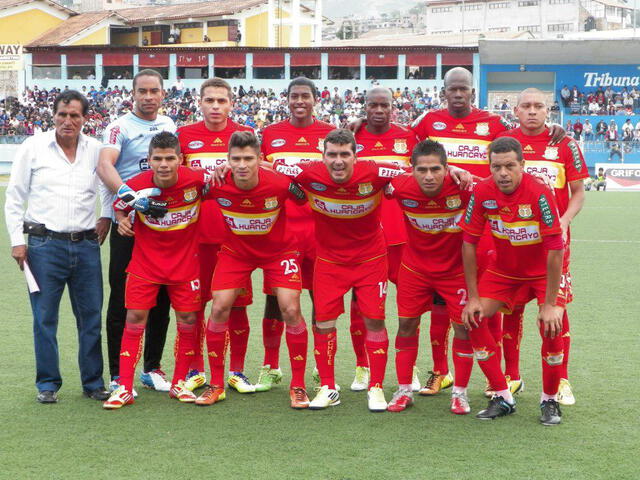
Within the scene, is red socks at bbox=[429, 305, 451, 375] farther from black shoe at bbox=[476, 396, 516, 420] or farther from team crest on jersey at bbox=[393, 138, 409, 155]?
team crest on jersey at bbox=[393, 138, 409, 155]

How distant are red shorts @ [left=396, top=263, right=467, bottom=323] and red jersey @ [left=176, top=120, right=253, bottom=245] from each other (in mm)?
1386

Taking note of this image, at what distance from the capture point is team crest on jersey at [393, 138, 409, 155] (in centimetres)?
661

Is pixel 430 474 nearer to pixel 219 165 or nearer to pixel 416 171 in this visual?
pixel 416 171

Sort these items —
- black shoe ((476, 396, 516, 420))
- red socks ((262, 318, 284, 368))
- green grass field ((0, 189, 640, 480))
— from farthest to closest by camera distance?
red socks ((262, 318, 284, 368)) → black shoe ((476, 396, 516, 420)) → green grass field ((0, 189, 640, 480))

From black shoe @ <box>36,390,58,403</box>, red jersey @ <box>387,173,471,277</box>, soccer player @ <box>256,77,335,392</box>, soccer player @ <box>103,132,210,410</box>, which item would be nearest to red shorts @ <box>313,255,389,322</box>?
red jersey @ <box>387,173,471,277</box>

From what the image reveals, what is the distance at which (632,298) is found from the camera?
990 centimetres

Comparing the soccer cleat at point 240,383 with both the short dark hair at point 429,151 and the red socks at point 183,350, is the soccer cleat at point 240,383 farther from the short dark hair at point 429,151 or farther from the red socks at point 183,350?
the short dark hair at point 429,151

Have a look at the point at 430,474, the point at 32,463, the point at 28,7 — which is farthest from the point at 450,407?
the point at 28,7

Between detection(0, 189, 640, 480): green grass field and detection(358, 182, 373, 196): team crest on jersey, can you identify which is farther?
detection(358, 182, 373, 196): team crest on jersey

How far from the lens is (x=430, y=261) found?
591 cm

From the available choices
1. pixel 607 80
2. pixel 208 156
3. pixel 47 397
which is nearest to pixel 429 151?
pixel 208 156

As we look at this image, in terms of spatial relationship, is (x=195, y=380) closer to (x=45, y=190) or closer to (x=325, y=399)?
(x=325, y=399)

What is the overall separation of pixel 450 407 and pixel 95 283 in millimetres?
2527

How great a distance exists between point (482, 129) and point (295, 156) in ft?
4.59
